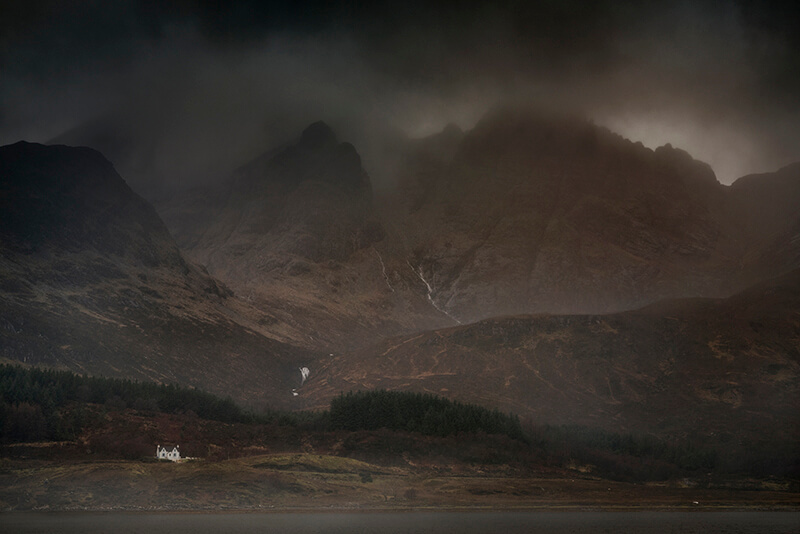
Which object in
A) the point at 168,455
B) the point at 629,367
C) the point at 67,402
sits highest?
the point at 629,367

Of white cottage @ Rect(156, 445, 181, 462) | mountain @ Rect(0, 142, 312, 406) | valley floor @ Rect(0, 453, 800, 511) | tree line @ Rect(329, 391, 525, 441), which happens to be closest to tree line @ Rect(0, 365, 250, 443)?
valley floor @ Rect(0, 453, 800, 511)

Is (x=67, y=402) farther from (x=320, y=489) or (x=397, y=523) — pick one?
(x=397, y=523)

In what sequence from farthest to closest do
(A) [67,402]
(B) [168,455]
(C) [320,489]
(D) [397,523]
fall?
1. (A) [67,402]
2. (B) [168,455]
3. (C) [320,489]
4. (D) [397,523]

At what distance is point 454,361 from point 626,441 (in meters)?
60.8

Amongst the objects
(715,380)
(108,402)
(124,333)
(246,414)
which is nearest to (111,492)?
Result: (108,402)

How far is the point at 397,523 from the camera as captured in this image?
63.1 meters

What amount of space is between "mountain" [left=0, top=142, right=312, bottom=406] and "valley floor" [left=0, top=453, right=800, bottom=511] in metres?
69.1

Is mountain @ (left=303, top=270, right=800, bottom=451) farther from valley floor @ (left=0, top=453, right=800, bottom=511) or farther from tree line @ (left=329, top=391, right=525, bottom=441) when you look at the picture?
valley floor @ (left=0, top=453, right=800, bottom=511)

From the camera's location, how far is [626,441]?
123 metres

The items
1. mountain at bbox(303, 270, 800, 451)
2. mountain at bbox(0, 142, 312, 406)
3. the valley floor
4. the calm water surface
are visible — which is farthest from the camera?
mountain at bbox(303, 270, 800, 451)

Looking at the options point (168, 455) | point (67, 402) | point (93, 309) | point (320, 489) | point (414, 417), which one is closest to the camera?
point (320, 489)

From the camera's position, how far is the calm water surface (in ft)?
186

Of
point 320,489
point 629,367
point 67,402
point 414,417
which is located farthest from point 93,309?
point 629,367

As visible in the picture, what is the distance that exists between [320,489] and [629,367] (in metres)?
107
